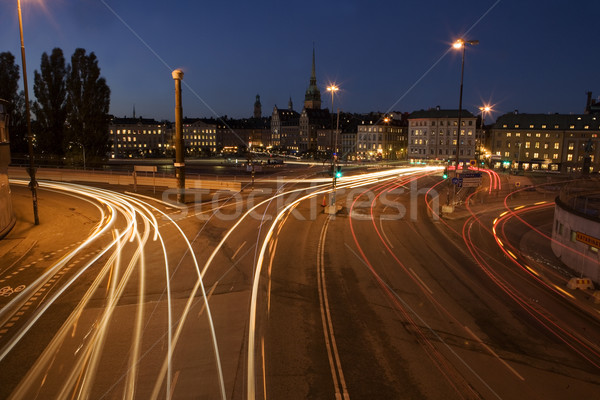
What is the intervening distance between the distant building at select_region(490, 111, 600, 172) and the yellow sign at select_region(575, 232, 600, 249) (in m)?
76.3

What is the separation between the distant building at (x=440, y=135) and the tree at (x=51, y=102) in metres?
84.1

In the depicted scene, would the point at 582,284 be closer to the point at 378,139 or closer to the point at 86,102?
the point at 86,102

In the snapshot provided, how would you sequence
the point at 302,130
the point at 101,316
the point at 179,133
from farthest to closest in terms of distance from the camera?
the point at 302,130 → the point at 179,133 → the point at 101,316

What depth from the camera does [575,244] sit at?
18328 millimetres

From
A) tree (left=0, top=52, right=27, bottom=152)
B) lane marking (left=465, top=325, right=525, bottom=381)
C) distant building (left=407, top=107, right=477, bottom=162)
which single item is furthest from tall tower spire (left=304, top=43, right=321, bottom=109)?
lane marking (left=465, top=325, right=525, bottom=381)

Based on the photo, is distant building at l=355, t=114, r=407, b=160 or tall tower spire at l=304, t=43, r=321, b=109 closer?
distant building at l=355, t=114, r=407, b=160

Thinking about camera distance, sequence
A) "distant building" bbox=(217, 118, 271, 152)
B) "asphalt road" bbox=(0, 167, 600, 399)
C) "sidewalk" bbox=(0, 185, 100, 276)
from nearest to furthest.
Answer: "asphalt road" bbox=(0, 167, 600, 399)
"sidewalk" bbox=(0, 185, 100, 276)
"distant building" bbox=(217, 118, 271, 152)

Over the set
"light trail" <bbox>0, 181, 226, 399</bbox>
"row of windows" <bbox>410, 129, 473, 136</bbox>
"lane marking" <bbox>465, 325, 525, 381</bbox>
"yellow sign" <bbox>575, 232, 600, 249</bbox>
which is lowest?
"lane marking" <bbox>465, 325, 525, 381</bbox>

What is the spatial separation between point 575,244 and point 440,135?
9420cm

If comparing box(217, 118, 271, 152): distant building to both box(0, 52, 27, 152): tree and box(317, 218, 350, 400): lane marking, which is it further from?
box(317, 218, 350, 400): lane marking

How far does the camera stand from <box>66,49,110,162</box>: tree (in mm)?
50406

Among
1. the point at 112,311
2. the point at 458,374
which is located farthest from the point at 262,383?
the point at 112,311

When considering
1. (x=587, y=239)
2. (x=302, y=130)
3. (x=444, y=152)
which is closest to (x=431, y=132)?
(x=444, y=152)

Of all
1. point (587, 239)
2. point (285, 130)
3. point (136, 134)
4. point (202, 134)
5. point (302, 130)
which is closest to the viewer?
point (587, 239)
